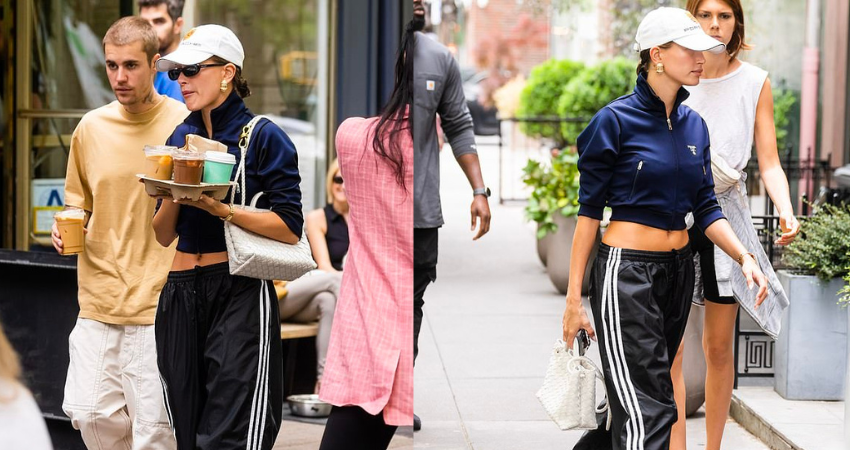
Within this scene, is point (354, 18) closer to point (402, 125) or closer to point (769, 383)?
point (402, 125)

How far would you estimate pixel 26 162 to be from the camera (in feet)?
24.5

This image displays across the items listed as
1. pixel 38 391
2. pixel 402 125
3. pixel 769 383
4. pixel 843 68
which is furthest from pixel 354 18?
pixel 843 68

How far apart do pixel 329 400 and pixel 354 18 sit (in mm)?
2605

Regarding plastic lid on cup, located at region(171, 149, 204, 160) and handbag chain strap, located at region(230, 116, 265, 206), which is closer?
plastic lid on cup, located at region(171, 149, 204, 160)

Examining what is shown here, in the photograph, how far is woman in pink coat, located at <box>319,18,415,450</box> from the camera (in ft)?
Result: 16.2

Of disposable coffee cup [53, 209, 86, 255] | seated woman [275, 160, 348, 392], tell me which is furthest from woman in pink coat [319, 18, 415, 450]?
seated woman [275, 160, 348, 392]

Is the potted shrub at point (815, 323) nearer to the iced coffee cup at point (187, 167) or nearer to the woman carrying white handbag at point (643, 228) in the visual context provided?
the woman carrying white handbag at point (643, 228)

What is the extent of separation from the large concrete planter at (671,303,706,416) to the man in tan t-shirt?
2606mm

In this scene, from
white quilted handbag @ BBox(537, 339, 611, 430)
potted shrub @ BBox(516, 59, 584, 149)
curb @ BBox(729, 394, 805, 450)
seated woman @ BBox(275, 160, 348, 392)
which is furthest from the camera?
potted shrub @ BBox(516, 59, 584, 149)

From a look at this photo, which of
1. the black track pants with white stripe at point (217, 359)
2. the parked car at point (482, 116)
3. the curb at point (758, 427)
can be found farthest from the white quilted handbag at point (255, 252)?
the parked car at point (482, 116)

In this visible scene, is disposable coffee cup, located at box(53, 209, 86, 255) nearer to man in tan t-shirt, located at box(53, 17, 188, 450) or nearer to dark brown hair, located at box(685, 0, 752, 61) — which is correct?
man in tan t-shirt, located at box(53, 17, 188, 450)

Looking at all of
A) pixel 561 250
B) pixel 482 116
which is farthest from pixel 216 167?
pixel 482 116

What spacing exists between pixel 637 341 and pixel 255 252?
1.38m

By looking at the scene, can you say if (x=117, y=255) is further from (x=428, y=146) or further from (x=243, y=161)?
(x=428, y=146)
